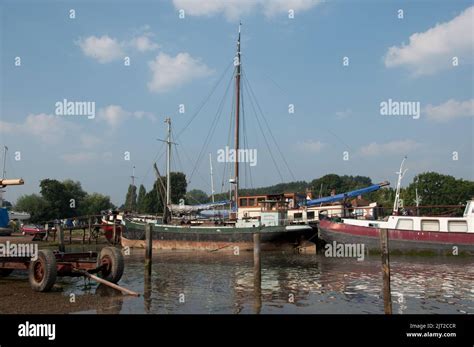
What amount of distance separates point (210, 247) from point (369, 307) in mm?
23637

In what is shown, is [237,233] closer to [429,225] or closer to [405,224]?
[405,224]

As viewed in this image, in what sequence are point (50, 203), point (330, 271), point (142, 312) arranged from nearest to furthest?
point (142, 312)
point (330, 271)
point (50, 203)

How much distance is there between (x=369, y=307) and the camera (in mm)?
14086

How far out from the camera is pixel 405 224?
3169cm

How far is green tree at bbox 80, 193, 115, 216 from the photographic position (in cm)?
11344

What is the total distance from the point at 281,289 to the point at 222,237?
19.1m

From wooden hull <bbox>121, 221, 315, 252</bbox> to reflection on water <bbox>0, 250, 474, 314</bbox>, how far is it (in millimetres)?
7906

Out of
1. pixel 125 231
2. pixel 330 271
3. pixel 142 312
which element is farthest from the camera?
pixel 125 231

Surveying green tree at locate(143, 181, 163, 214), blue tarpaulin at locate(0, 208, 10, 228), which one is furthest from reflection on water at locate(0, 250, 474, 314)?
green tree at locate(143, 181, 163, 214)

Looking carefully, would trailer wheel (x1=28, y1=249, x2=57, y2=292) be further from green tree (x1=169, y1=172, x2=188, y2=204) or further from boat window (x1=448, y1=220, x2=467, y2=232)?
green tree (x1=169, y1=172, x2=188, y2=204)

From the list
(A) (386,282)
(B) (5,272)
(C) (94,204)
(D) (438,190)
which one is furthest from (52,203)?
(A) (386,282)

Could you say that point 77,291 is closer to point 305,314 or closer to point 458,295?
point 305,314

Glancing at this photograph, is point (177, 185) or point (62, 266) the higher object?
point (177, 185)
